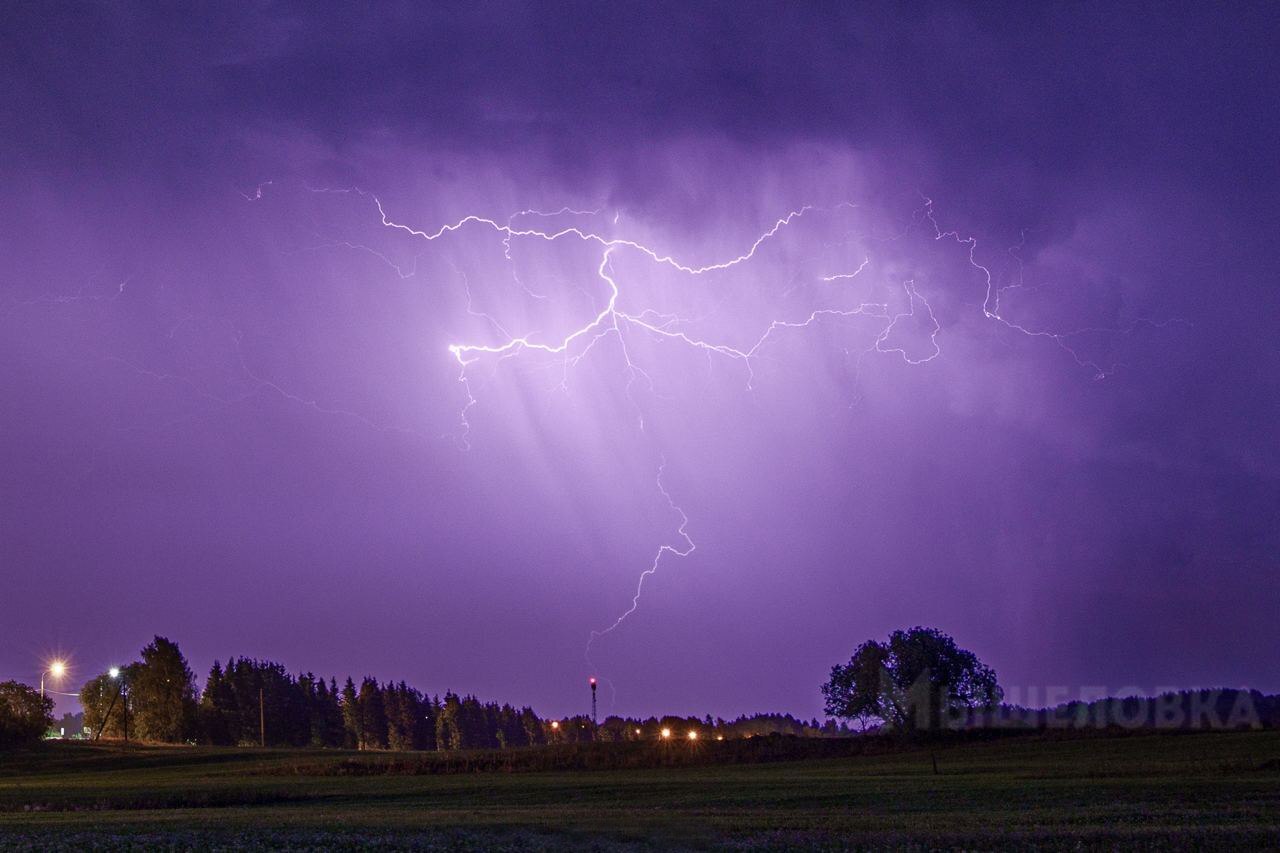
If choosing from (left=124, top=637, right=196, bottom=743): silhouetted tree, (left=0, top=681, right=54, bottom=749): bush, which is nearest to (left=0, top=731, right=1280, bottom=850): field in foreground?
(left=0, top=681, right=54, bottom=749): bush

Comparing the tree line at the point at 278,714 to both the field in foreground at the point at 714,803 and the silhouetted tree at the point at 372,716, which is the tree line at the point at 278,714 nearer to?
the silhouetted tree at the point at 372,716

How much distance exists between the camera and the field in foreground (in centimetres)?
1984

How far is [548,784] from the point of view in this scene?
4750cm

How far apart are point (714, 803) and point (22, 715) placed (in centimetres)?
9370

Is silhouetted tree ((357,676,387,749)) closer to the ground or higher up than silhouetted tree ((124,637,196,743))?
closer to the ground

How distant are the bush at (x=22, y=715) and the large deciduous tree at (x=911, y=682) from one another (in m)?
72.3

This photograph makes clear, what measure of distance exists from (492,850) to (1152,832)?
497 inches

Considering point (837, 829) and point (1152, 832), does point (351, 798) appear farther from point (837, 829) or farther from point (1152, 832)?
point (1152, 832)

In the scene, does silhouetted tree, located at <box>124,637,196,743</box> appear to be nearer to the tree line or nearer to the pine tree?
the tree line

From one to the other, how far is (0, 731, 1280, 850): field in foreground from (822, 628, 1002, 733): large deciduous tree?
1761cm

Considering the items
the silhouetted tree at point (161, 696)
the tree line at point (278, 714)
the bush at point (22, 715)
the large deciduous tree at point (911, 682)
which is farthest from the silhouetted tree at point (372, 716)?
the large deciduous tree at point (911, 682)

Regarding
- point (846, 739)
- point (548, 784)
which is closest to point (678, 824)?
point (548, 784)

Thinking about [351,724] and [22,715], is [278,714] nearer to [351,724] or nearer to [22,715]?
[351,724]

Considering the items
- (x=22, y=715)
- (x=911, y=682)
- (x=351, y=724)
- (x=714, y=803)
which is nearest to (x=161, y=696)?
(x=22, y=715)
